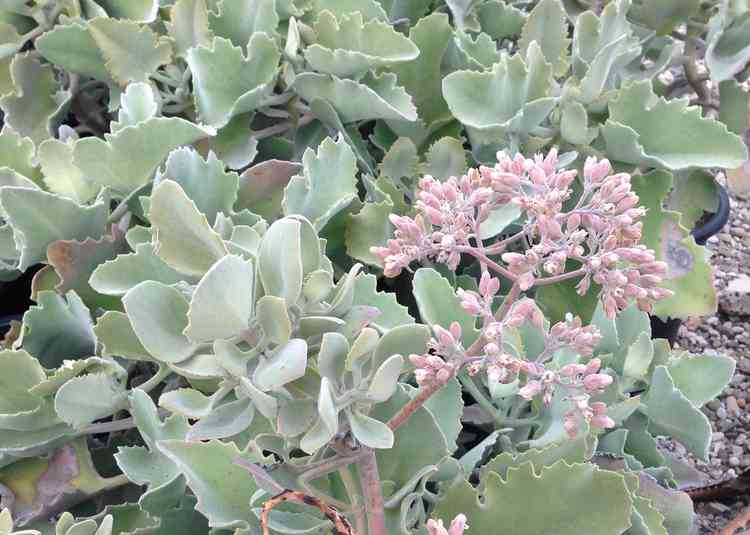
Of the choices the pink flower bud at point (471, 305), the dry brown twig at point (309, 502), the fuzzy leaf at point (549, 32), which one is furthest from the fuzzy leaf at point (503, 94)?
the dry brown twig at point (309, 502)

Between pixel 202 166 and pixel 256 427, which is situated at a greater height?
pixel 202 166

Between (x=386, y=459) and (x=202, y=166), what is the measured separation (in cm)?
33

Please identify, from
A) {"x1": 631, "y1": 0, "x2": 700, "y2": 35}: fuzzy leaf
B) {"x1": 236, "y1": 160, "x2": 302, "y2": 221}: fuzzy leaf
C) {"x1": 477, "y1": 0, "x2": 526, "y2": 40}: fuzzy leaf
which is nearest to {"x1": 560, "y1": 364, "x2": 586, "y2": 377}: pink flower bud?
{"x1": 236, "y1": 160, "x2": 302, "y2": 221}: fuzzy leaf

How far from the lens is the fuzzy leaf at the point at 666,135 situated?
1.03m

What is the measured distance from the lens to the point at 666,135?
106 cm

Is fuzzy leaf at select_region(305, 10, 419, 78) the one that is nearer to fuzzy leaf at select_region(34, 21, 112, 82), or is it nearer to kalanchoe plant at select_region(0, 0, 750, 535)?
kalanchoe plant at select_region(0, 0, 750, 535)

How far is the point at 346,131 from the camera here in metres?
1.09

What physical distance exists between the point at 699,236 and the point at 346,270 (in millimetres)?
774

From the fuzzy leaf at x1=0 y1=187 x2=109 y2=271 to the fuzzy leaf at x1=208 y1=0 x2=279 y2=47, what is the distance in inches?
11.6

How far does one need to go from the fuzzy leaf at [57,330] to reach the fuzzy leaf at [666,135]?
592 mm

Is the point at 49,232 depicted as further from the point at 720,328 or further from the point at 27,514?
the point at 720,328

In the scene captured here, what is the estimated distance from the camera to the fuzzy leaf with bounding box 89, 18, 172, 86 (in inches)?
41.3

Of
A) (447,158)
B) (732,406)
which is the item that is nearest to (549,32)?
(447,158)

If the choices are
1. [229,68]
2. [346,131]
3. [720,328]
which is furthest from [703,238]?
[229,68]
